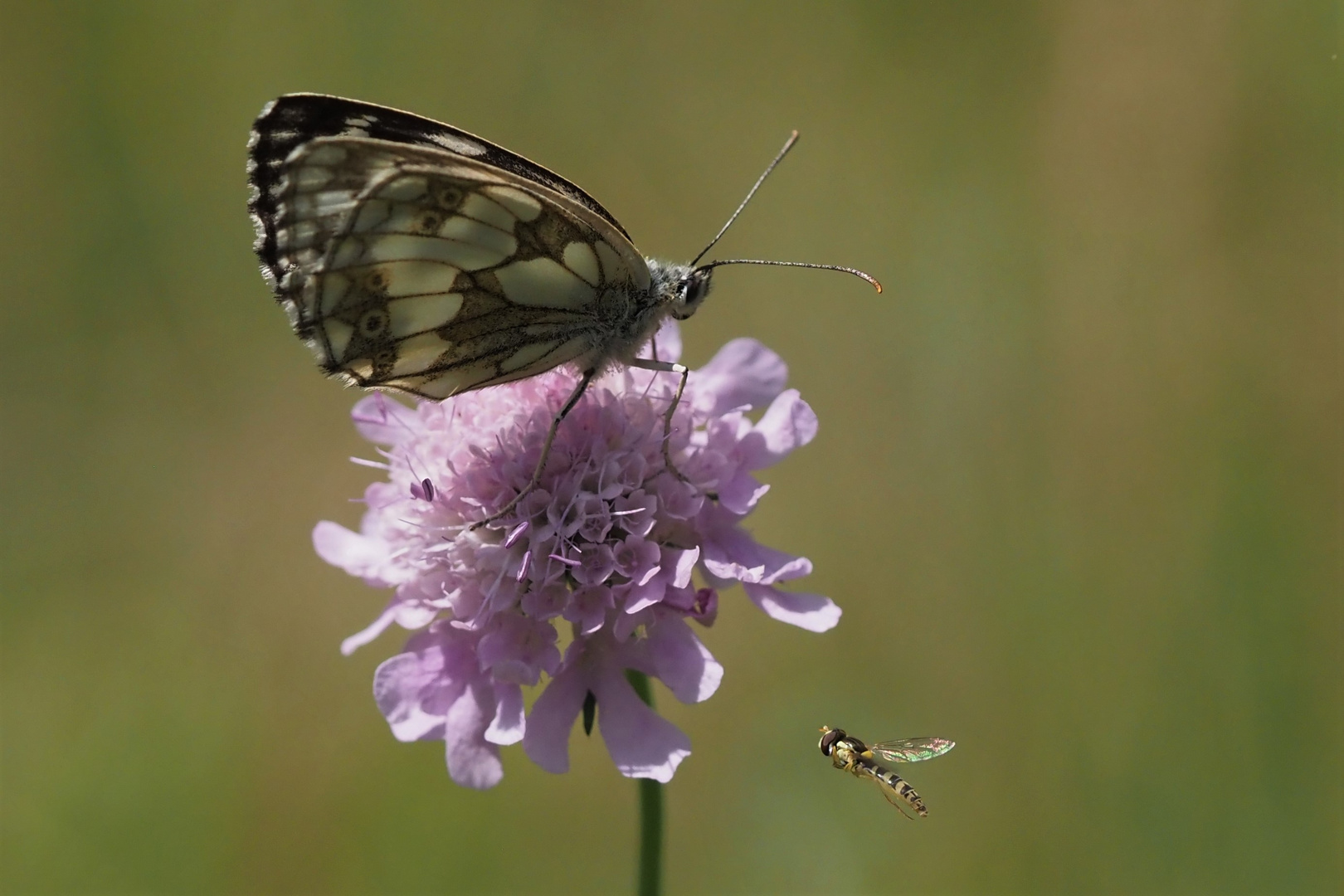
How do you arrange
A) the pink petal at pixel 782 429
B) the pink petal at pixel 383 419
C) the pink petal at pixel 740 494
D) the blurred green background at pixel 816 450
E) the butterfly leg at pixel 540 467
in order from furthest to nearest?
the blurred green background at pixel 816 450
the pink petal at pixel 383 419
the pink petal at pixel 782 429
the pink petal at pixel 740 494
the butterfly leg at pixel 540 467

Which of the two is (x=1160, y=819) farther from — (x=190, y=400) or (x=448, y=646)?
(x=190, y=400)

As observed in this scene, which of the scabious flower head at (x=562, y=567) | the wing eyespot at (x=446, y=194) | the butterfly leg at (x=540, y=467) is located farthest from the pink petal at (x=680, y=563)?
the wing eyespot at (x=446, y=194)

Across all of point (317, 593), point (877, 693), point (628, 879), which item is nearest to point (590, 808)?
point (628, 879)

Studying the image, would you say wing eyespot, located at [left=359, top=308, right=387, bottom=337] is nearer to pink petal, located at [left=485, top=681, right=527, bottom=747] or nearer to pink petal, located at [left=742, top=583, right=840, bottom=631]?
pink petal, located at [left=485, top=681, right=527, bottom=747]

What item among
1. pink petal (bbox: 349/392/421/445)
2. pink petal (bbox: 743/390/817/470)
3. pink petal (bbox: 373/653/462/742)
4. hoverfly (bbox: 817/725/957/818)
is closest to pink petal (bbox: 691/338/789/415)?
pink petal (bbox: 743/390/817/470)

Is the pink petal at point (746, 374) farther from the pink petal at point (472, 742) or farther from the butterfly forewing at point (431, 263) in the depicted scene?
the pink petal at point (472, 742)

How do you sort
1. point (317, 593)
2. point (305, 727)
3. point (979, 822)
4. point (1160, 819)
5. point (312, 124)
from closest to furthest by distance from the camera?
1. point (312, 124)
2. point (1160, 819)
3. point (979, 822)
4. point (305, 727)
5. point (317, 593)
